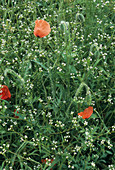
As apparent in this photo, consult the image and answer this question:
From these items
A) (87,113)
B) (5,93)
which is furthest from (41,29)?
(87,113)

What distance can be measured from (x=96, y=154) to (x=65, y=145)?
10.9 inches

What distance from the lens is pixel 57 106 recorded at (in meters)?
2.37

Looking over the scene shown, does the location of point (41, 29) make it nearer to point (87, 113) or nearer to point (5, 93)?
point (5, 93)

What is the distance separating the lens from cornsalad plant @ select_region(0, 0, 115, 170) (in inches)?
83.2

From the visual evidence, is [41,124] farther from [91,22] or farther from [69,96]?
[91,22]

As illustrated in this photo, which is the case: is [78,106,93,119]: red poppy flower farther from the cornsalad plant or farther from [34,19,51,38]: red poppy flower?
[34,19,51,38]: red poppy flower

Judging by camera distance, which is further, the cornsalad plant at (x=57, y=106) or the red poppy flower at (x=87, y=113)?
the red poppy flower at (x=87, y=113)

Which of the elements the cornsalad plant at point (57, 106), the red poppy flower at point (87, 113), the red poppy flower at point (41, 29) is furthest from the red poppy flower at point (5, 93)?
the red poppy flower at point (87, 113)

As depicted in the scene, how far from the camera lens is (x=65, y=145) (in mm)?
2223

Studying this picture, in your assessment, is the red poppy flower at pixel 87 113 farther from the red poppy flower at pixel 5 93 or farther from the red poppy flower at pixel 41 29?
the red poppy flower at pixel 41 29

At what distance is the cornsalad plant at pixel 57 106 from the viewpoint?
2.11 metres

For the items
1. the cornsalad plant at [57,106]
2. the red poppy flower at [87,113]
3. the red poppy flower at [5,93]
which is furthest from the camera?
the red poppy flower at [5,93]

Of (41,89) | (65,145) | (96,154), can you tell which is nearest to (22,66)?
(41,89)

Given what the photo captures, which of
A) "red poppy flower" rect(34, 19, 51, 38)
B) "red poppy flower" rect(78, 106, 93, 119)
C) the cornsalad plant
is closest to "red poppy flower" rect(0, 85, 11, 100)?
the cornsalad plant
